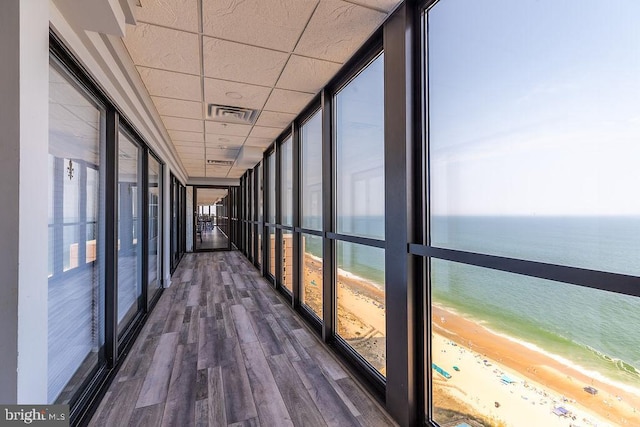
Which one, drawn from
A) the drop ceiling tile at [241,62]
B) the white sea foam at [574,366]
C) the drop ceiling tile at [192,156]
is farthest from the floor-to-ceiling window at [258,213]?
the white sea foam at [574,366]

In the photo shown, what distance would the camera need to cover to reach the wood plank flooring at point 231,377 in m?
1.93

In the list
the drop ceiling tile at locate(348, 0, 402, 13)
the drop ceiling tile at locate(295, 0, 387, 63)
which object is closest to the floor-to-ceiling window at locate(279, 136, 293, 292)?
the drop ceiling tile at locate(295, 0, 387, 63)

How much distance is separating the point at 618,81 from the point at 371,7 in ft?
4.58

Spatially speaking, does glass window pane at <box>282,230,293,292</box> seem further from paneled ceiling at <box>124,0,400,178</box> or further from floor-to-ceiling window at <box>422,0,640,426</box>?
floor-to-ceiling window at <box>422,0,640,426</box>

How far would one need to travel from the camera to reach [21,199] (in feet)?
3.59

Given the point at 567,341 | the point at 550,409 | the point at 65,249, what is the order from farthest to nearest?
the point at 65,249 < the point at 550,409 < the point at 567,341

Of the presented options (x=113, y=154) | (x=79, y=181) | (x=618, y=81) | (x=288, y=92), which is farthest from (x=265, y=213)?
(x=618, y=81)

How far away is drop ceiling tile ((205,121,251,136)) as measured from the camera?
13.4 ft

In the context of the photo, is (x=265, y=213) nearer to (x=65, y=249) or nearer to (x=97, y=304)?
(x=97, y=304)

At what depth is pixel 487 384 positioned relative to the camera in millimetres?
1521

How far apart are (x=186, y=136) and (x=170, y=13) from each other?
3.16 m

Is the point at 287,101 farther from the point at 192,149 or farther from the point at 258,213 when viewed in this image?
the point at 258,213

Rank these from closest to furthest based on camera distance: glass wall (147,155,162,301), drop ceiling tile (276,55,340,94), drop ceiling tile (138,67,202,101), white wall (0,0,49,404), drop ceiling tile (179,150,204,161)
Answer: white wall (0,0,49,404), drop ceiling tile (276,55,340,94), drop ceiling tile (138,67,202,101), glass wall (147,155,162,301), drop ceiling tile (179,150,204,161)

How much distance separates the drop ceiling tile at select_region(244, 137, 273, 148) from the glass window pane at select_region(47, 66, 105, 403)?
113 inches
